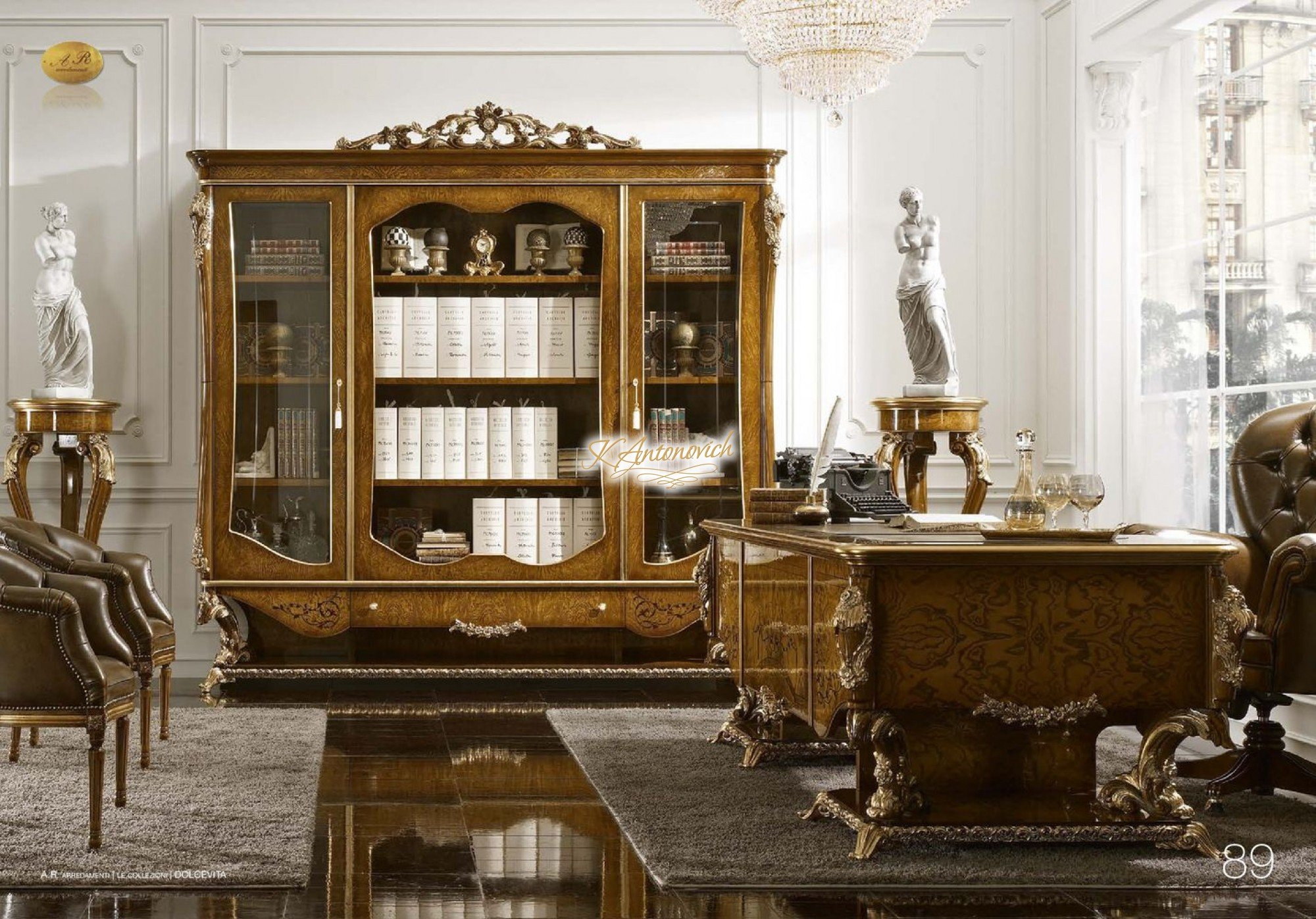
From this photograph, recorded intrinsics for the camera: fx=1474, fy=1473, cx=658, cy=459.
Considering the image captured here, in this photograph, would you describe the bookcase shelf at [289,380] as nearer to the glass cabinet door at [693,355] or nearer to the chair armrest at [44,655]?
the glass cabinet door at [693,355]

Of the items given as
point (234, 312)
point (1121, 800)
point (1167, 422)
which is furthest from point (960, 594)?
point (234, 312)

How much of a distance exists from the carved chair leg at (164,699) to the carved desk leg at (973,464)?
3.00 metres

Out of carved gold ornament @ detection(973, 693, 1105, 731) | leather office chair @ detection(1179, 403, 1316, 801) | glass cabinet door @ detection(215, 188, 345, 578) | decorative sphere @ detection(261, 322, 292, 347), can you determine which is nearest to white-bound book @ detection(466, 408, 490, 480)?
glass cabinet door @ detection(215, 188, 345, 578)

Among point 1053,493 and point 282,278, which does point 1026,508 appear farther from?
point 282,278

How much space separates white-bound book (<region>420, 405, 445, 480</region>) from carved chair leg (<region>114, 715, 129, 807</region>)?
2.31 metres

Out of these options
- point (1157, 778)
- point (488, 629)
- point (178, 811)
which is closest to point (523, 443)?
point (488, 629)

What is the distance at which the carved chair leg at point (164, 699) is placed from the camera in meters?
4.49

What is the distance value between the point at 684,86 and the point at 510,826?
3.77 metres

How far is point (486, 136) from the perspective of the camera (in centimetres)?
581

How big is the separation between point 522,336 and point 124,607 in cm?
217

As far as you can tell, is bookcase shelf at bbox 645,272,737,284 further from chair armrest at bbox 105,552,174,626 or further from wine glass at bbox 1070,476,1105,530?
wine glass at bbox 1070,476,1105,530

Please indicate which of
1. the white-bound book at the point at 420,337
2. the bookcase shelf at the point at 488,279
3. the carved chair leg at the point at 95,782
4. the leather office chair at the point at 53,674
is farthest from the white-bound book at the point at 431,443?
the carved chair leg at the point at 95,782

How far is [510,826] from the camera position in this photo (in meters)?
3.59

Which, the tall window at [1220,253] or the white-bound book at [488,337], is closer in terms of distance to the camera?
the tall window at [1220,253]
